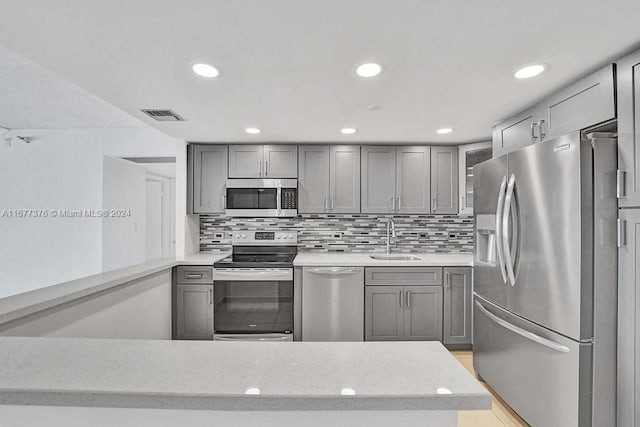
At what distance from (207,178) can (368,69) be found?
2.32 meters

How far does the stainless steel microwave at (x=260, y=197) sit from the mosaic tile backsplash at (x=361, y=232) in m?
0.33

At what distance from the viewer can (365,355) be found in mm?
826

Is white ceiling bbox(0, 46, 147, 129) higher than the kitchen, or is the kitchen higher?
white ceiling bbox(0, 46, 147, 129)

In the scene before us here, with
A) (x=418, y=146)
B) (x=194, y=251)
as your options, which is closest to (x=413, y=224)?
(x=418, y=146)

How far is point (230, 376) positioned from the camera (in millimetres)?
703

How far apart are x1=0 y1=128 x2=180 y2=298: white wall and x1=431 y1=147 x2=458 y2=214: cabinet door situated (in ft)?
10.3

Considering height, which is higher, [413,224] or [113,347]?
[413,224]

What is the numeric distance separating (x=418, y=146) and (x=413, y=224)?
902 mm

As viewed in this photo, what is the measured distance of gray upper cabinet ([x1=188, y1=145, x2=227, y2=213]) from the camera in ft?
11.3

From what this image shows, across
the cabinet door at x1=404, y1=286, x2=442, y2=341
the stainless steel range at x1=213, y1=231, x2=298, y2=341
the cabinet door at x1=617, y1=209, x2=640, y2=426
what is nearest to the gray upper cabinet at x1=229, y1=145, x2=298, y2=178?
the stainless steel range at x1=213, y1=231, x2=298, y2=341

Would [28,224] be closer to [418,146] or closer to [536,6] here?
[418,146]

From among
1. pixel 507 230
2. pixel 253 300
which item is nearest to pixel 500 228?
pixel 507 230

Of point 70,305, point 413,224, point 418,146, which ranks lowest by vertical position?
point 70,305

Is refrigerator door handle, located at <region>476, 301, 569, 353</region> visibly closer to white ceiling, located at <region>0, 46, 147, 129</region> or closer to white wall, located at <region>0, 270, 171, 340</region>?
white wall, located at <region>0, 270, 171, 340</region>
